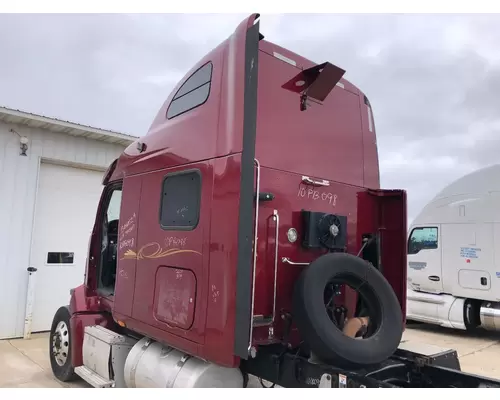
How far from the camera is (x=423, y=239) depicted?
987cm

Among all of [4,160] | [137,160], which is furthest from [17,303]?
[137,160]

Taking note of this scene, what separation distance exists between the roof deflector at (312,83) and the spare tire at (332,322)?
1312 millimetres

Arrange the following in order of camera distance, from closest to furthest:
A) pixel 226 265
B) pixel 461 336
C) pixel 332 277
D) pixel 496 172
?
pixel 226 265
pixel 332 277
pixel 496 172
pixel 461 336

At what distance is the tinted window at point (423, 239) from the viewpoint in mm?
9591

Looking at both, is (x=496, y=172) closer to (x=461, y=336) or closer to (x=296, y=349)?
(x=461, y=336)

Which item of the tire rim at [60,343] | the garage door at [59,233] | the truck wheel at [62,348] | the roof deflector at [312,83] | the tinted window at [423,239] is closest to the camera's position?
the roof deflector at [312,83]

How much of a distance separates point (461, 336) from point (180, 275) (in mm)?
8351

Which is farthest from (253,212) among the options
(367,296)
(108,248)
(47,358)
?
(47,358)

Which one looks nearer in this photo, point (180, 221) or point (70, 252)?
point (180, 221)

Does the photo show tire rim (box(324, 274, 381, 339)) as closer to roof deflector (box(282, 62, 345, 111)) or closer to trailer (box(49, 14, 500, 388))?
trailer (box(49, 14, 500, 388))

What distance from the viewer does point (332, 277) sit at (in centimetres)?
299

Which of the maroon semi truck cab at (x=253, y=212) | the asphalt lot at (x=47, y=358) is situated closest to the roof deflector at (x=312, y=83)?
the maroon semi truck cab at (x=253, y=212)

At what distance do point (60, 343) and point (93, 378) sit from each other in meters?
1.19

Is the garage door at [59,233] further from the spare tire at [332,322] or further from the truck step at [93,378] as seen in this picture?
the spare tire at [332,322]
